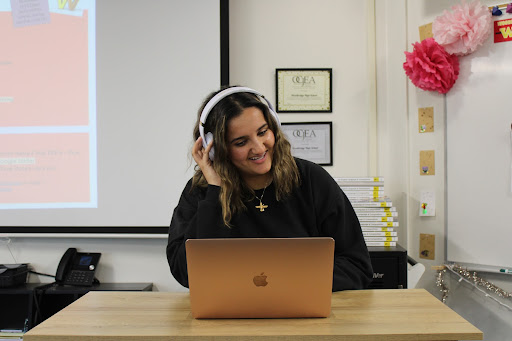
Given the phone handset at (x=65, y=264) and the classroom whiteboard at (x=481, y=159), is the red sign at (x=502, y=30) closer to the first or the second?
the classroom whiteboard at (x=481, y=159)

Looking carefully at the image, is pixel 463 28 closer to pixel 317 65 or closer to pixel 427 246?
pixel 317 65

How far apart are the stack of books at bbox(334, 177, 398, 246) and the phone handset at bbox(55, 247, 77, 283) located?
5.32ft

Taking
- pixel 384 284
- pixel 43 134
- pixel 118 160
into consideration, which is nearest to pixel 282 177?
pixel 384 284

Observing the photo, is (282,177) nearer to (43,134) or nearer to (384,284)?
(384,284)

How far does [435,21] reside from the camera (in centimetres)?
232

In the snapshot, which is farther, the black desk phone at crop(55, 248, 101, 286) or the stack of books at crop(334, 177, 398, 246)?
the black desk phone at crop(55, 248, 101, 286)

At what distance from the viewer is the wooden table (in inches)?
34.1

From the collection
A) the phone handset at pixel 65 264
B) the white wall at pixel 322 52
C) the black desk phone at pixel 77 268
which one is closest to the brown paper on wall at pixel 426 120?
the white wall at pixel 322 52

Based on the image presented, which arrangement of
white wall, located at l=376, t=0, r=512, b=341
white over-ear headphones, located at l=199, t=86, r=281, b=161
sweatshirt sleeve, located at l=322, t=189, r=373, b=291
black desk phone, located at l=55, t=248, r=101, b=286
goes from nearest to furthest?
sweatshirt sleeve, located at l=322, t=189, r=373, b=291 → white over-ear headphones, located at l=199, t=86, r=281, b=161 → white wall, located at l=376, t=0, r=512, b=341 → black desk phone, located at l=55, t=248, r=101, b=286

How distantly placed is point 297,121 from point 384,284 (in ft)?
3.45

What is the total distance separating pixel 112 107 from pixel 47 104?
380 mm

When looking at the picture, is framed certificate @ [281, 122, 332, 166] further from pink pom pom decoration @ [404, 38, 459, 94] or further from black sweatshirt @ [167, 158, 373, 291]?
black sweatshirt @ [167, 158, 373, 291]

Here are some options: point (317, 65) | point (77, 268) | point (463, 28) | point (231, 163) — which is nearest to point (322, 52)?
point (317, 65)

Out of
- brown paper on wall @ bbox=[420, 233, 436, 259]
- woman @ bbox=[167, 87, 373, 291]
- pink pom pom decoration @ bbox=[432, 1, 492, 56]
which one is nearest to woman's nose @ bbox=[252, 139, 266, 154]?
woman @ bbox=[167, 87, 373, 291]
